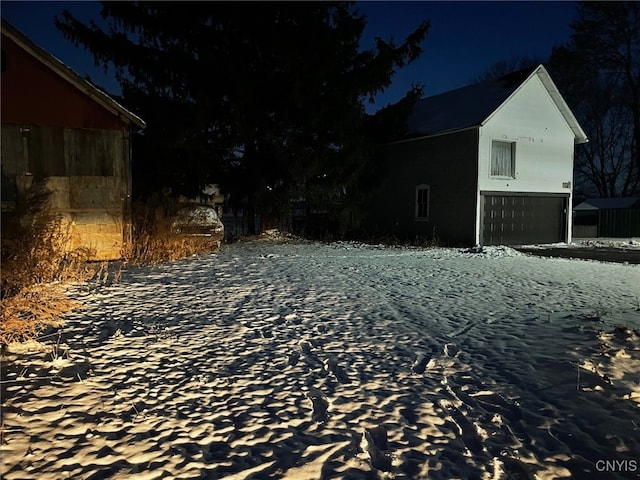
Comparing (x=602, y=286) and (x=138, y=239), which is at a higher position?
(x=138, y=239)

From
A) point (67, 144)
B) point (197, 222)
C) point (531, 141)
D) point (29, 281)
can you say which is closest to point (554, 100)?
point (531, 141)

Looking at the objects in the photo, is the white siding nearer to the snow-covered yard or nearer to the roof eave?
the snow-covered yard

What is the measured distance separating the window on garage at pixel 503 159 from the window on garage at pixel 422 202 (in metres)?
2.94

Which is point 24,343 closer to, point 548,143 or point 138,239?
point 138,239

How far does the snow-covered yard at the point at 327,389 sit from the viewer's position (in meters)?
2.64

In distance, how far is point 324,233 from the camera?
21.3 m

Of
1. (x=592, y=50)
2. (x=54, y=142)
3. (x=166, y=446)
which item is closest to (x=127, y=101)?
(x=54, y=142)

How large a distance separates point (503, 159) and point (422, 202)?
3.88 m

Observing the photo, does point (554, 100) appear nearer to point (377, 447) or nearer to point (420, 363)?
point (420, 363)

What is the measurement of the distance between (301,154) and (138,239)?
295 inches

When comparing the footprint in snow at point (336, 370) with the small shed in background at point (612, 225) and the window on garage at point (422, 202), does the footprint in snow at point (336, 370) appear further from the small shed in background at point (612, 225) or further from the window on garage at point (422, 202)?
the small shed in background at point (612, 225)

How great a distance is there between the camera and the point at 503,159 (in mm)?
18109

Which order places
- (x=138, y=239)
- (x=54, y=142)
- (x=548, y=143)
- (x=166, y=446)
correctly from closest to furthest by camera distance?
(x=166, y=446) → (x=54, y=142) → (x=138, y=239) → (x=548, y=143)

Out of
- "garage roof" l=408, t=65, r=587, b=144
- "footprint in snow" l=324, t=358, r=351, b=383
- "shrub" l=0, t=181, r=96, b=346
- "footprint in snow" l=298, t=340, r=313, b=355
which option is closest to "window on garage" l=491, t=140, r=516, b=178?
"garage roof" l=408, t=65, r=587, b=144
